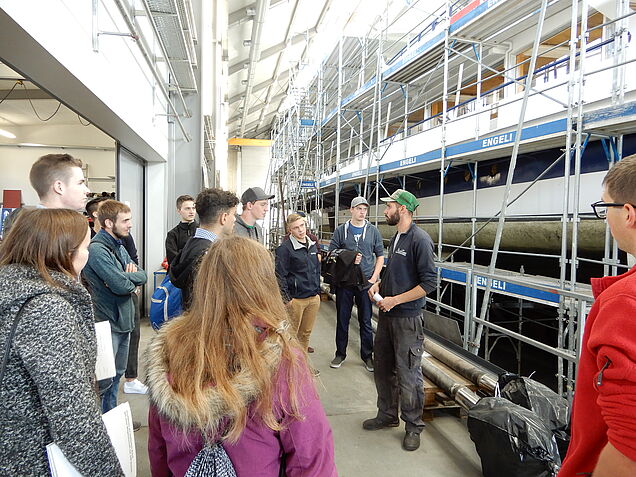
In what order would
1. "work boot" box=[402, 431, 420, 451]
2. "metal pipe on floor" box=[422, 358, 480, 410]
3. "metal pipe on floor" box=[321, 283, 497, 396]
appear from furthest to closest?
"metal pipe on floor" box=[321, 283, 497, 396] < "metal pipe on floor" box=[422, 358, 480, 410] < "work boot" box=[402, 431, 420, 451]

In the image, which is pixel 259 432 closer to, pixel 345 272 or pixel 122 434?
pixel 122 434

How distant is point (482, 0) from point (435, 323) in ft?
14.3

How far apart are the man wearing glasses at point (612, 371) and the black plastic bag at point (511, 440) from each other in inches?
43.7

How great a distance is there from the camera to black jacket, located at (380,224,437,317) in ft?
9.52

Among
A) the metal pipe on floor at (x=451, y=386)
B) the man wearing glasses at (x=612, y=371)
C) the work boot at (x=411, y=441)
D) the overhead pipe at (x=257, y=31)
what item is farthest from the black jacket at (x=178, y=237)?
the overhead pipe at (x=257, y=31)

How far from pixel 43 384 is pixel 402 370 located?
234 centimetres

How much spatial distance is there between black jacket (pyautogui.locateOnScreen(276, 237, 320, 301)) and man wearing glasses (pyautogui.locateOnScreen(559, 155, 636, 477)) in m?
3.11

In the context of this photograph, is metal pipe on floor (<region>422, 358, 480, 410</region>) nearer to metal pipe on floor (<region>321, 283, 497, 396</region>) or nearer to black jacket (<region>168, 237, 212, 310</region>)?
metal pipe on floor (<region>321, 283, 497, 396</region>)

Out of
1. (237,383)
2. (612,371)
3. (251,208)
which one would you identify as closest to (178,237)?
(251,208)

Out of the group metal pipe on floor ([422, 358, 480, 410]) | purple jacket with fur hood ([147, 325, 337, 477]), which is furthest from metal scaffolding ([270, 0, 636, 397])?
purple jacket with fur hood ([147, 325, 337, 477])

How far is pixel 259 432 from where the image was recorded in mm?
992

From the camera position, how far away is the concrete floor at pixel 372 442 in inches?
104

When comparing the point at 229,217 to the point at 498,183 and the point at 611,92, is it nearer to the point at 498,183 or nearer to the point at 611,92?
the point at 611,92

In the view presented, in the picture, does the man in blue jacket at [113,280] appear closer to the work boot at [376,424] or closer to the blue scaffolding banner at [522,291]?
the work boot at [376,424]
